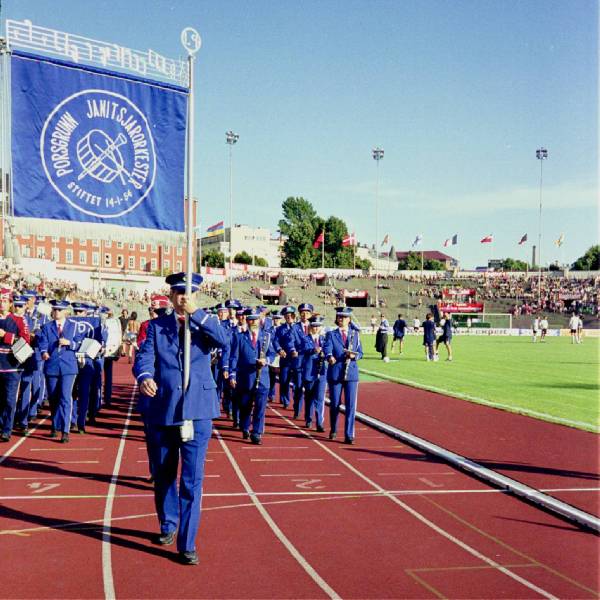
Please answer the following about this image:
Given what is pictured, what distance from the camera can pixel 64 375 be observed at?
Result: 1029 centimetres

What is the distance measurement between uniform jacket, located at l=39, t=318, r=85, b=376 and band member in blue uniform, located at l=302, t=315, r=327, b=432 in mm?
4018

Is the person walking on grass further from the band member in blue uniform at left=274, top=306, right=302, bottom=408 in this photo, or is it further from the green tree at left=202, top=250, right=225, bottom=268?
the green tree at left=202, top=250, right=225, bottom=268

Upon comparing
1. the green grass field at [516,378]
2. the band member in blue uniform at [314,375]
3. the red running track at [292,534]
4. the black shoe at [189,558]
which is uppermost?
the band member in blue uniform at [314,375]

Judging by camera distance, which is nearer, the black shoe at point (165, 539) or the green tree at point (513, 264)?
the black shoe at point (165, 539)

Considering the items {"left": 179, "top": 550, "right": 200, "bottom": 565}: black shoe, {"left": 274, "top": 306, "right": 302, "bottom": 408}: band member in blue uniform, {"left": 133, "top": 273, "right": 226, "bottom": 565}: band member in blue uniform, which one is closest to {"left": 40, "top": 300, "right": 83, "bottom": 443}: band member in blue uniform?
{"left": 274, "top": 306, "right": 302, "bottom": 408}: band member in blue uniform

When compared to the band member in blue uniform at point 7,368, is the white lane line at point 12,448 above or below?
below

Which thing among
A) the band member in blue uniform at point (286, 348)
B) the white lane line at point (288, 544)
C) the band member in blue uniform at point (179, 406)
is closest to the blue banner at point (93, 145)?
the band member in blue uniform at point (179, 406)

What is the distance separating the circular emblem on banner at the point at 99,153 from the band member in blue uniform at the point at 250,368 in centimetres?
326

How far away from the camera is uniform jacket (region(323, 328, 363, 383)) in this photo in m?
10.9

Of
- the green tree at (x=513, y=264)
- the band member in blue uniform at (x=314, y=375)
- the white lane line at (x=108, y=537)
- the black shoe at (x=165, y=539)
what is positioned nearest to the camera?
the white lane line at (x=108, y=537)

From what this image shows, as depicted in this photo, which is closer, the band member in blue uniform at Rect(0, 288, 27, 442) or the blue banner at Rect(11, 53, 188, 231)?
the blue banner at Rect(11, 53, 188, 231)

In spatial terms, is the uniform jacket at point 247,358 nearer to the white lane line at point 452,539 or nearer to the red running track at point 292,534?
the red running track at point 292,534

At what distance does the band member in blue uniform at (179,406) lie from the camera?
5469 millimetres

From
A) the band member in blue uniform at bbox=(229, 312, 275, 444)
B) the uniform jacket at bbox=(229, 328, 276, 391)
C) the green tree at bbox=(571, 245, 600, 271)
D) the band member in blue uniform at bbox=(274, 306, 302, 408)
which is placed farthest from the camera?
the green tree at bbox=(571, 245, 600, 271)
